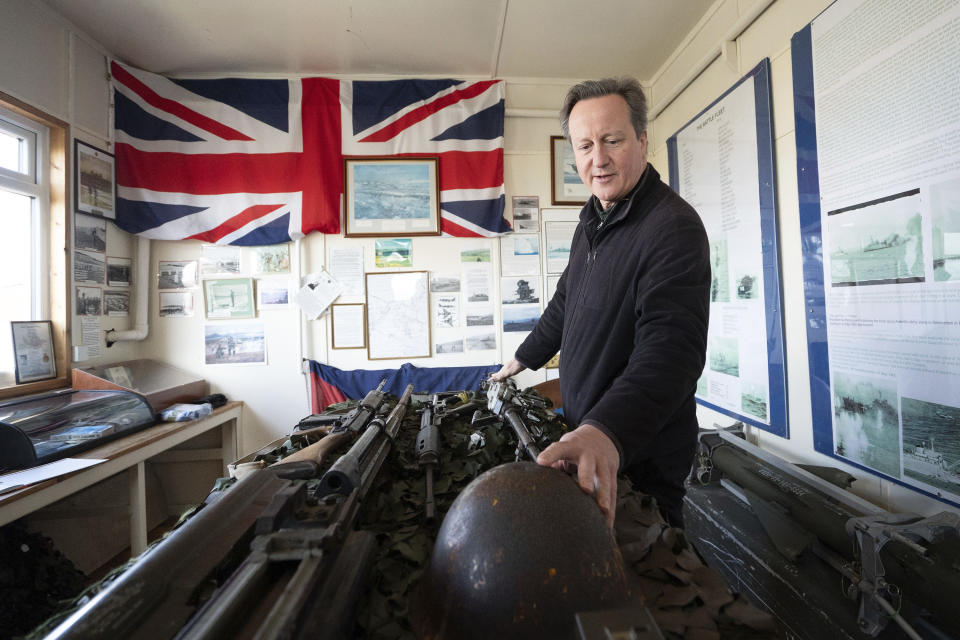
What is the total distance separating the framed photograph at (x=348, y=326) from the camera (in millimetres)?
4000

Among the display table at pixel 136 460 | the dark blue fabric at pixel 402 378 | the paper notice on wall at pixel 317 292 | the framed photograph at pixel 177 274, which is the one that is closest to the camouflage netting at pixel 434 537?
the display table at pixel 136 460

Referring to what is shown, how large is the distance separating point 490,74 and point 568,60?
74cm

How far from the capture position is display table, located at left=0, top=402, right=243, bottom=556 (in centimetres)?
196

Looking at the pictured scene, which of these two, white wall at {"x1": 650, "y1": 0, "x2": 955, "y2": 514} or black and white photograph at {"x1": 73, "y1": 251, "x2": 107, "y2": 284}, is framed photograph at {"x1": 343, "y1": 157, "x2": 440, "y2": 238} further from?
white wall at {"x1": 650, "y1": 0, "x2": 955, "y2": 514}

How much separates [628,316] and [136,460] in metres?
3.04

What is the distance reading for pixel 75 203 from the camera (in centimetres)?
321

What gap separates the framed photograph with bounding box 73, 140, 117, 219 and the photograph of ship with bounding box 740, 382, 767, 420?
17.1ft

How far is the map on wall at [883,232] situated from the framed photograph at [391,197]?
2828mm

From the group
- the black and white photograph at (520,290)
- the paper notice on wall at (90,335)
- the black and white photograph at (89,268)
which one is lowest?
the paper notice on wall at (90,335)

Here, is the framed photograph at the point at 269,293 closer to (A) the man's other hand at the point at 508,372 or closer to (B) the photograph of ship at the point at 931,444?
(A) the man's other hand at the point at 508,372

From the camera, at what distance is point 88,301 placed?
3312mm

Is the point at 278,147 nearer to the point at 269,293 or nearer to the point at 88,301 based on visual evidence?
the point at 269,293

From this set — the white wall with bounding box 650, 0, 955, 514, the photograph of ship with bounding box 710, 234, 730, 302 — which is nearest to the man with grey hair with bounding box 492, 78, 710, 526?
the white wall with bounding box 650, 0, 955, 514

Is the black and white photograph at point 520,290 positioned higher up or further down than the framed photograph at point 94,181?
further down
